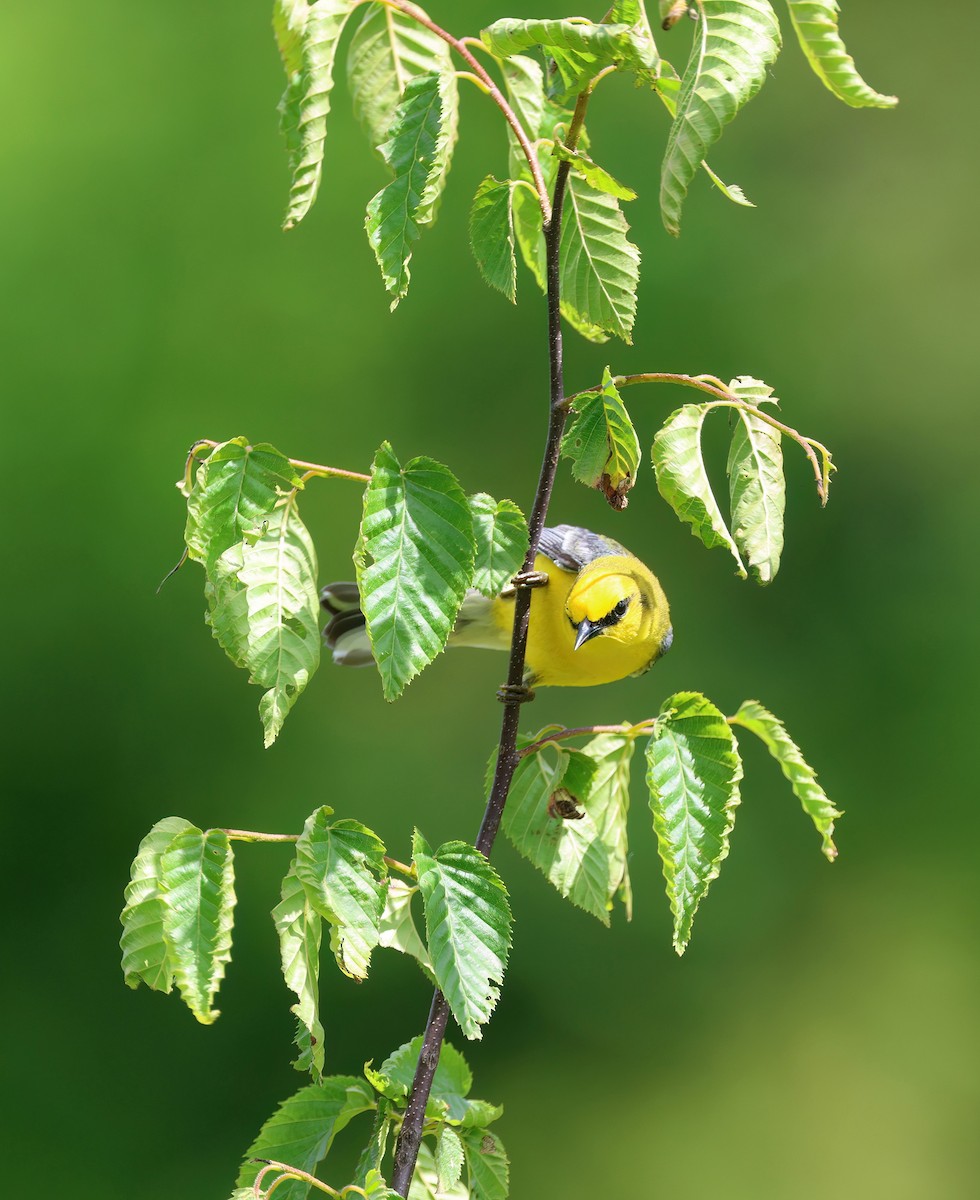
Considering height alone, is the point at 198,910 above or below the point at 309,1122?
above

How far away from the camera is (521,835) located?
1044 millimetres

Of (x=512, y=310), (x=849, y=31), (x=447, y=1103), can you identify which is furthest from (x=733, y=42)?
(x=849, y=31)

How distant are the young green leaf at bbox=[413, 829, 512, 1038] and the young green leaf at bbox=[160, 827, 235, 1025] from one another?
4.5 inches

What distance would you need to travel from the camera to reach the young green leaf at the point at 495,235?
0.87 metres

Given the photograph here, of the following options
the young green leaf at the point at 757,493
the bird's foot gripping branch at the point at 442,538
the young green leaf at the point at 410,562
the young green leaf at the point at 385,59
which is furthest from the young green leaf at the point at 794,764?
the young green leaf at the point at 385,59

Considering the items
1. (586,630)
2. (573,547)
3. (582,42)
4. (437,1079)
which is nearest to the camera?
(582,42)

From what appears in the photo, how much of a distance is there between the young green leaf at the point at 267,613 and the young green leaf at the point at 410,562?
0.06 meters

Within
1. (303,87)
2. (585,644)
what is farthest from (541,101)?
(585,644)

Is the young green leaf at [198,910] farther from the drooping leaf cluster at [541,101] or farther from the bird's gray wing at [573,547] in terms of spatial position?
the bird's gray wing at [573,547]

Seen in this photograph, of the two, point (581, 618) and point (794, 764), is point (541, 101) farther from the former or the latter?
point (581, 618)

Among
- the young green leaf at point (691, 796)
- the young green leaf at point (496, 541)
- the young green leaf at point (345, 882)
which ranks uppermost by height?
the young green leaf at point (496, 541)

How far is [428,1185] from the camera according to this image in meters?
0.92

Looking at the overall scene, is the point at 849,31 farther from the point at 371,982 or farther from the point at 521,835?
the point at 521,835

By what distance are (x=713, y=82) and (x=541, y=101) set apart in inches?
10.4
